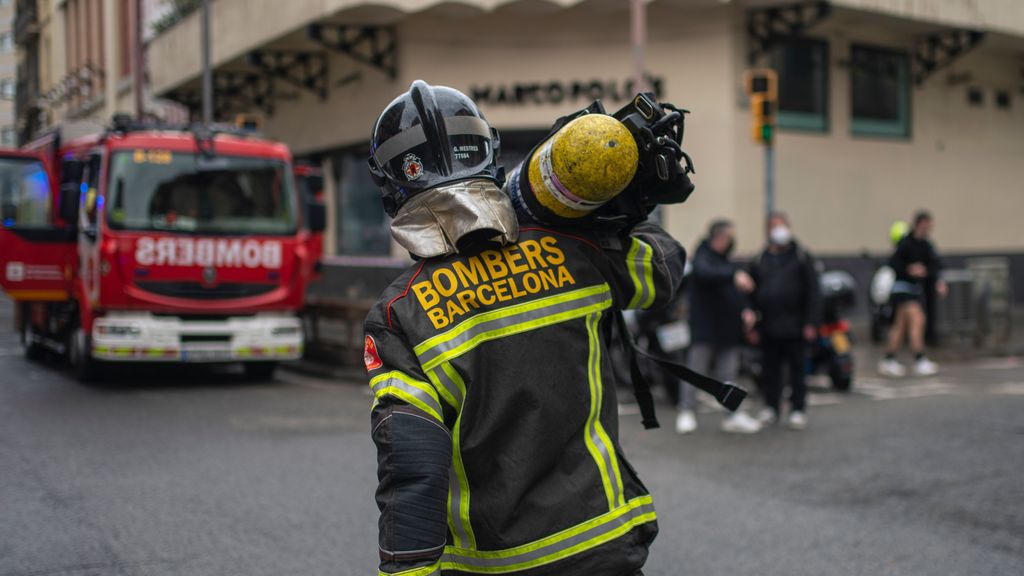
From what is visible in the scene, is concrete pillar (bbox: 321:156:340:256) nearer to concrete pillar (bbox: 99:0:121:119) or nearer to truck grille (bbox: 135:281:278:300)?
truck grille (bbox: 135:281:278:300)

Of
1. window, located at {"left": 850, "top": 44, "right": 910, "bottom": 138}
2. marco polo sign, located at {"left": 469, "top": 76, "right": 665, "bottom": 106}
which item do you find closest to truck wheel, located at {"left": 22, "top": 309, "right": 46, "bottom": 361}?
marco polo sign, located at {"left": 469, "top": 76, "right": 665, "bottom": 106}

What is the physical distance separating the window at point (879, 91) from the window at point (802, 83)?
0.69 metres

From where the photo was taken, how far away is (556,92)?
16422 mm

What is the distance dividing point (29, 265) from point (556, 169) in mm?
11081

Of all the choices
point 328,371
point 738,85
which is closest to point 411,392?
point 328,371

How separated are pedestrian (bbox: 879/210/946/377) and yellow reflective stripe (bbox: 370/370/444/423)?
11.3 metres

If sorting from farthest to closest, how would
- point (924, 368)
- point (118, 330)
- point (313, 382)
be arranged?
point (924, 368)
point (313, 382)
point (118, 330)

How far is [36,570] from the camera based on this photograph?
4.64 metres

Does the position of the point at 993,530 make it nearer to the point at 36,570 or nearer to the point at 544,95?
the point at 36,570

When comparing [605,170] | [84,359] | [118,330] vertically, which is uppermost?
[605,170]

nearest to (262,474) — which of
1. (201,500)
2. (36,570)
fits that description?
(201,500)

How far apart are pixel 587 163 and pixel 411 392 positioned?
57 centimetres

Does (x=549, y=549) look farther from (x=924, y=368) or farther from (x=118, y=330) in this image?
(x=924, y=368)

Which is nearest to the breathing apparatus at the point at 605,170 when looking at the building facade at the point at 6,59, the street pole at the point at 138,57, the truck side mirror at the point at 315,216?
the truck side mirror at the point at 315,216
